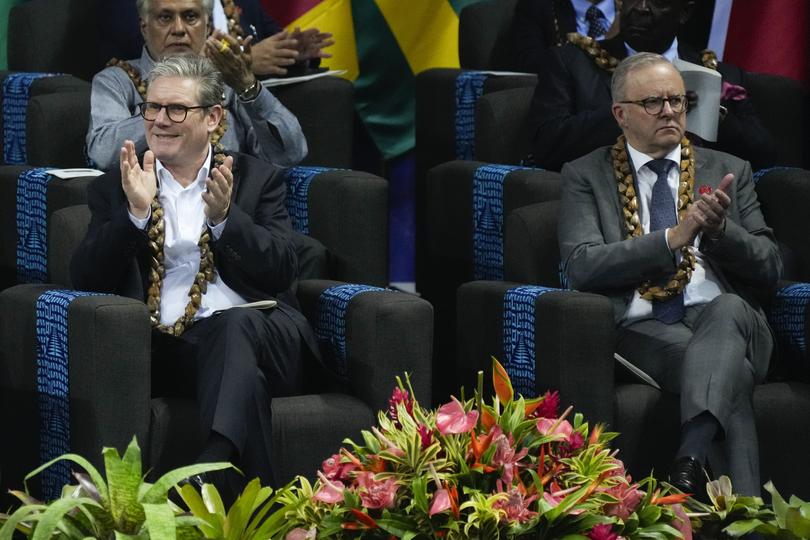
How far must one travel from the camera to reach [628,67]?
A: 3900 millimetres

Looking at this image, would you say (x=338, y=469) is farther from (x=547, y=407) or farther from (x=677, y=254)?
(x=677, y=254)

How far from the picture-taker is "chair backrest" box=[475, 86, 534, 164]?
4.58 metres

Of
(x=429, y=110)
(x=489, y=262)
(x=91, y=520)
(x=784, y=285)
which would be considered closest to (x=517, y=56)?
(x=429, y=110)

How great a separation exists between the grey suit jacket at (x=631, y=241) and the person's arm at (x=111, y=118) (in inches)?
41.0

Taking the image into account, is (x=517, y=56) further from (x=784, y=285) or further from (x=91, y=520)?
A: (x=91, y=520)

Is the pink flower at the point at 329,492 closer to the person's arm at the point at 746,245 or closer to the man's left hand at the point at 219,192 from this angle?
the man's left hand at the point at 219,192

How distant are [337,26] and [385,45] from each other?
0.56 feet

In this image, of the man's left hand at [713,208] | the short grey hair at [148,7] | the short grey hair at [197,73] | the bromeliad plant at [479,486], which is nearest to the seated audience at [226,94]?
the short grey hair at [148,7]

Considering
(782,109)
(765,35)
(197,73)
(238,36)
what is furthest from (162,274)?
(765,35)

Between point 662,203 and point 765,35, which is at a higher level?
point 765,35

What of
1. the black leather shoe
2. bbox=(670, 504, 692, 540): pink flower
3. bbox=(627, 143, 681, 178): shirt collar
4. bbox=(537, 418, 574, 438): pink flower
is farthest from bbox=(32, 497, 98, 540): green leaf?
bbox=(627, 143, 681, 178): shirt collar

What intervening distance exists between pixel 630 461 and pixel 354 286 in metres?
0.70

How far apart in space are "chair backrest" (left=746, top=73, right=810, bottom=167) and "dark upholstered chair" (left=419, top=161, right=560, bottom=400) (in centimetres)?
89

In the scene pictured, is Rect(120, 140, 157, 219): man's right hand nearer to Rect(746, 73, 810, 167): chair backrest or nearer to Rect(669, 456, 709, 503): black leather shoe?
Rect(669, 456, 709, 503): black leather shoe
